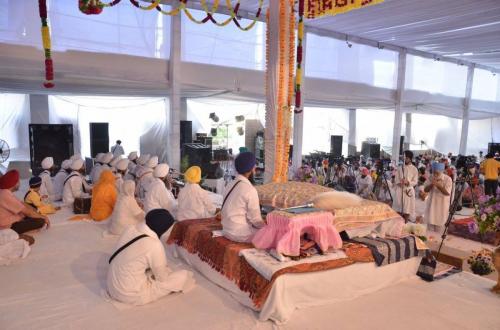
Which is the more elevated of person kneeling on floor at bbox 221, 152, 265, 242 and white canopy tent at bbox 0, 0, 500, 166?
white canopy tent at bbox 0, 0, 500, 166

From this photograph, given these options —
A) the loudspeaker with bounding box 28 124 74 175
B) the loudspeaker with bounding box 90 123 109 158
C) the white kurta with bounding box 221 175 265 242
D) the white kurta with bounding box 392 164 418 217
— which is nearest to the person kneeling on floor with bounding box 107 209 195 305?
the white kurta with bounding box 221 175 265 242

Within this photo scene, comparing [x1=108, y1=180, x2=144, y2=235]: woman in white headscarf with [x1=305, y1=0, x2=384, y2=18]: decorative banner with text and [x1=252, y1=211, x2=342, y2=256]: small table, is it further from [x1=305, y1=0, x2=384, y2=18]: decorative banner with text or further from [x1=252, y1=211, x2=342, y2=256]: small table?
[x1=305, y1=0, x2=384, y2=18]: decorative banner with text

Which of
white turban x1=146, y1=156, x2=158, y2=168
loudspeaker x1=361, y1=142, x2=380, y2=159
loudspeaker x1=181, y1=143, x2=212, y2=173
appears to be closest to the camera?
white turban x1=146, y1=156, x2=158, y2=168

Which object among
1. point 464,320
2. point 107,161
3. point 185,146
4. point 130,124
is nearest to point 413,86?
point 185,146

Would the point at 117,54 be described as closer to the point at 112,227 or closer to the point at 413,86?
the point at 112,227

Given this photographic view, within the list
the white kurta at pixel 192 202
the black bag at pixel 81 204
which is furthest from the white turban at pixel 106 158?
the white kurta at pixel 192 202

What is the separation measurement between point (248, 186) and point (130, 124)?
7762mm

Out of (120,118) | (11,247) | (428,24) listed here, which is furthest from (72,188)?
(428,24)

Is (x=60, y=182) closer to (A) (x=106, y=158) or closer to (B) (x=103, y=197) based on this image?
(A) (x=106, y=158)

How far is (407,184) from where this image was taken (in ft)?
21.3

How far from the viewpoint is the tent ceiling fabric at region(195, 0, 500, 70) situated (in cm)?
788

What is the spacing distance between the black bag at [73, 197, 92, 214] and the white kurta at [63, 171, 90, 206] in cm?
29

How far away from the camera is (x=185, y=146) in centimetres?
912

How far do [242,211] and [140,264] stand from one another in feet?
3.24
